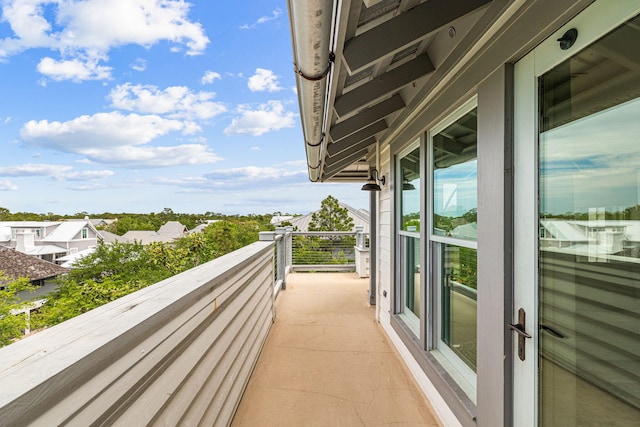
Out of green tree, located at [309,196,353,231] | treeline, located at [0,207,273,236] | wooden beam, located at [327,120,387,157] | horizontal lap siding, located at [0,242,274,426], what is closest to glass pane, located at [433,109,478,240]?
wooden beam, located at [327,120,387,157]

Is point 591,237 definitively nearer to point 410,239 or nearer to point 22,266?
point 410,239

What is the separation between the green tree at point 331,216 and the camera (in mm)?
21609

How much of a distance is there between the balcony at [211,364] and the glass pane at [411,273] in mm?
554

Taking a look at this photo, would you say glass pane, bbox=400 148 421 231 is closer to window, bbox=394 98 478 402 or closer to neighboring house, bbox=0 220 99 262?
window, bbox=394 98 478 402

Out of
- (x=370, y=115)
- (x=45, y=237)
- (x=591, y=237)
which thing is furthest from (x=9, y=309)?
(x=591, y=237)

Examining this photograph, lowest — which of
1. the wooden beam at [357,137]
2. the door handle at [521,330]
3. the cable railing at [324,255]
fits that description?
the cable railing at [324,255]

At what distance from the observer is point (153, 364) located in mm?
1022

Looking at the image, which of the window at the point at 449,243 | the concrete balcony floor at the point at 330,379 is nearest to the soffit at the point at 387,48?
the window at the point at 449,243

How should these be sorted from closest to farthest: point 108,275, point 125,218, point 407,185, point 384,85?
point 384,85, point 407,185, point 108,275, point 125,218

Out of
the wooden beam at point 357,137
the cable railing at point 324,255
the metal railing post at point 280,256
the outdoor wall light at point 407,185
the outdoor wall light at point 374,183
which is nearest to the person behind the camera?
the outdoor wall light at point 407,185

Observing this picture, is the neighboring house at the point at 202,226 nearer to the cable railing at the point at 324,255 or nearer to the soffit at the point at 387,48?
the cable railing at the point at 324,255

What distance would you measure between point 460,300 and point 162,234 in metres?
35.9

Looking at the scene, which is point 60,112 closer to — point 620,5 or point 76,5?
point 76,5

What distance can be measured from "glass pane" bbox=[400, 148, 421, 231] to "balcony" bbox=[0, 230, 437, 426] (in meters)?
1.33
